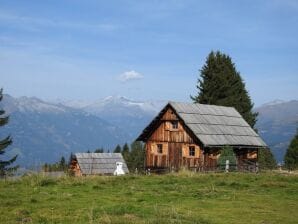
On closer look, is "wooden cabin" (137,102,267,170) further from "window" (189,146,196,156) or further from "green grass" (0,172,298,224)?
"green grass" (0,172,298,224)

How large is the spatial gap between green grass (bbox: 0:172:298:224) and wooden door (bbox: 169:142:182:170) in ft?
61.3

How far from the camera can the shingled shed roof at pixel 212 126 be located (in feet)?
149

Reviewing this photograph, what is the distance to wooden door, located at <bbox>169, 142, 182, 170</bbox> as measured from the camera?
158 ft

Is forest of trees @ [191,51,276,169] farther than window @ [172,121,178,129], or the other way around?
forest of trees @ [191,51,276,169]

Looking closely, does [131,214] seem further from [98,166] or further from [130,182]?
[98,166]

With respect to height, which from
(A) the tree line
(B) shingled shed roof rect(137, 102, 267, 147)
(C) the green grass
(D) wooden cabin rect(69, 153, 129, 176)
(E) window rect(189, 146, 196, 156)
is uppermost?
(A) the tree line

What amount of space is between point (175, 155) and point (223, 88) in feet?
101

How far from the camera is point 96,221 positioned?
13.8 metres

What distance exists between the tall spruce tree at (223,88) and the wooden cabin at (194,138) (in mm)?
23980

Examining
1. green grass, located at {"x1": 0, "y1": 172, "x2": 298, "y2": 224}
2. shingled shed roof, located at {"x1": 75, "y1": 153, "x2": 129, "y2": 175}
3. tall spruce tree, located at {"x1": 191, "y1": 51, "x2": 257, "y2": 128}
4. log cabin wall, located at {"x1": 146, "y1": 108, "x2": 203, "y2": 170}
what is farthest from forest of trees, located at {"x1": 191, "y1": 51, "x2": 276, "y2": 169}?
green grass, located at {"x1": 0, "y1": 172, "x2": 298, "y2": 224}

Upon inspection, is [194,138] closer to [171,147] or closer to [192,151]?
[192,151]

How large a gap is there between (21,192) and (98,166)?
54.9 meters

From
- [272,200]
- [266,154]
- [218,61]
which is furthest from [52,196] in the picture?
[266,154]

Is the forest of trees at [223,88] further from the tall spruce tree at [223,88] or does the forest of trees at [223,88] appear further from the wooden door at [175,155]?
the wooden door at [175,155]
